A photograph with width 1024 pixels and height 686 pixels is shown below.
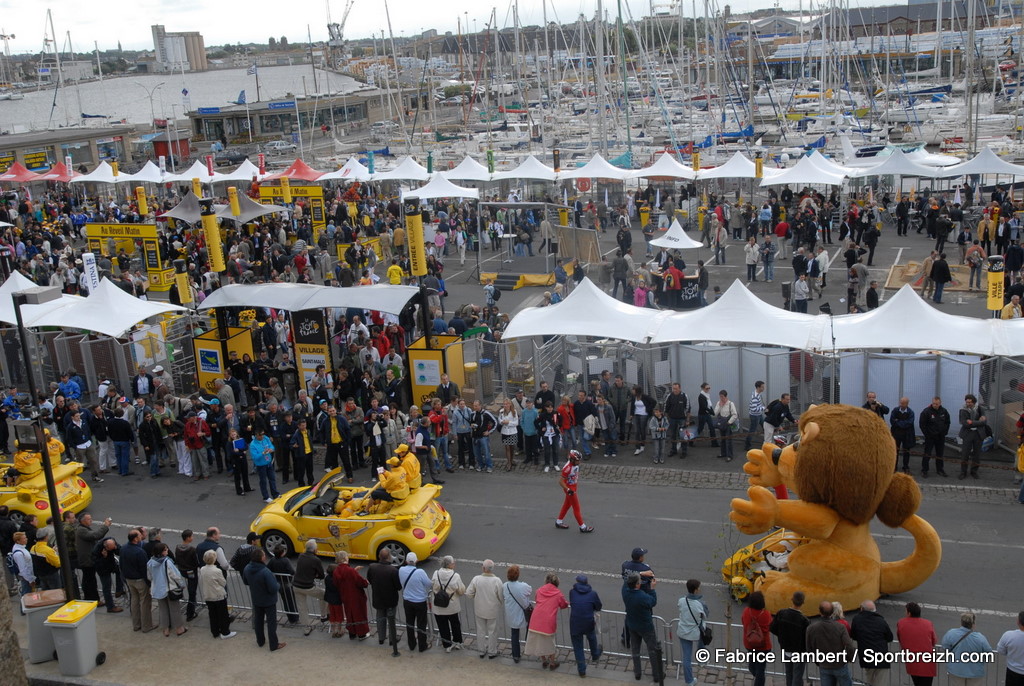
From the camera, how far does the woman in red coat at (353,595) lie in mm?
11234

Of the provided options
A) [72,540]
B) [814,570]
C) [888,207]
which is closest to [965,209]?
[888,207]

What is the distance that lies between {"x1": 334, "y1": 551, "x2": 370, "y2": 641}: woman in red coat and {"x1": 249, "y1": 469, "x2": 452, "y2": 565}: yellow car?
1.66 metres

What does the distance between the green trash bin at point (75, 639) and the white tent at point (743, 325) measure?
10.8m

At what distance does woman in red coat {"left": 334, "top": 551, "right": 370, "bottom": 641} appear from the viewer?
11234 millimetres

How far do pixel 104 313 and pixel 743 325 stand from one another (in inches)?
547

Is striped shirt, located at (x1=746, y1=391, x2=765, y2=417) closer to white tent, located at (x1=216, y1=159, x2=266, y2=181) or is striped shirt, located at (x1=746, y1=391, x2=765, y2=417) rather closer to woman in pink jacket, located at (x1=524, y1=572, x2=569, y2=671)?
woman in pink jacket, located at (x1=524, y1=572, x2=569, y2=671)

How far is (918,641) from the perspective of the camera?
927 centimetres

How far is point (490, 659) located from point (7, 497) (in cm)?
885

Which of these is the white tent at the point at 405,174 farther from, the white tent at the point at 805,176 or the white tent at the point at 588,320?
the white tent at the point at 588,320

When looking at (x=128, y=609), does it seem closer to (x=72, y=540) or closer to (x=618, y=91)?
(x=72, y=540)

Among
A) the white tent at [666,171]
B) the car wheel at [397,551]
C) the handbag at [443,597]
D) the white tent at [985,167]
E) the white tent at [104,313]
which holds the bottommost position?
the car wheel at [397,551]

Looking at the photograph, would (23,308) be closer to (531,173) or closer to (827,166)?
(531,173)

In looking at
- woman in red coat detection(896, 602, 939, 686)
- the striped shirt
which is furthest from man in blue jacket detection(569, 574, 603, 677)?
the striped shirt

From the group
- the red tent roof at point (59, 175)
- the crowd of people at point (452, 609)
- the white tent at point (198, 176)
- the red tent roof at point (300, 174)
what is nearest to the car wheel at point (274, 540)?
the crowd of people at point (452, 609)
